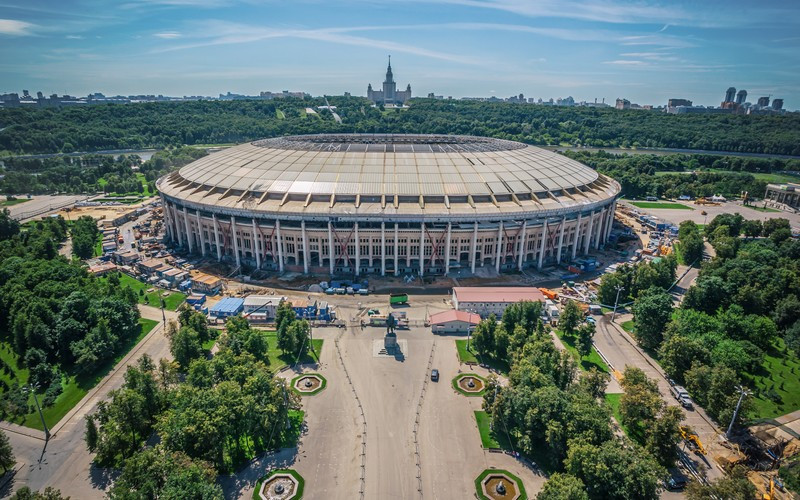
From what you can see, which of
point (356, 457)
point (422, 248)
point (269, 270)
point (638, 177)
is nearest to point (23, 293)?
point (269, 270)

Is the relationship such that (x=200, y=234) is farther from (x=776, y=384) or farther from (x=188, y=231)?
(x=776, y=384)

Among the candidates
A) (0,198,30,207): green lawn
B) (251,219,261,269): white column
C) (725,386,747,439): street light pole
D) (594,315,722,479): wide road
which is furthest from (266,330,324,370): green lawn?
(0,198,30,207): green lawn

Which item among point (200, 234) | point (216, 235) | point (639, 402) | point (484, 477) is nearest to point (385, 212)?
point (216, 235)

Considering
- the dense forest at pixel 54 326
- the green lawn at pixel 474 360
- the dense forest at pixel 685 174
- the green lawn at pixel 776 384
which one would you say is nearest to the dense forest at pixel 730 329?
the green lawn at pixel 776 384

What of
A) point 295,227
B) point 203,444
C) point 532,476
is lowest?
point 532,476

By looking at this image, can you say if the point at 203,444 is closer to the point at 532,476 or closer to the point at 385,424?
the point at 385,424

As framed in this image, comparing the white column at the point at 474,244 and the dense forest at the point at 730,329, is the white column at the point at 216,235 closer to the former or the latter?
the white column at the point at 474,244

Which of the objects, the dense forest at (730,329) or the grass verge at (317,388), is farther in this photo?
the grass verge at (317,388)
